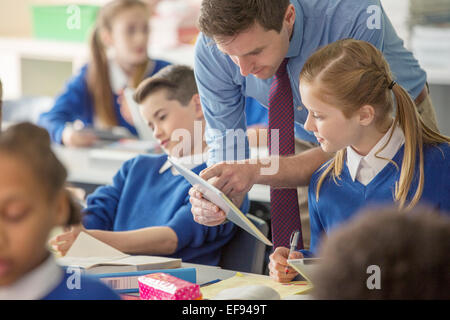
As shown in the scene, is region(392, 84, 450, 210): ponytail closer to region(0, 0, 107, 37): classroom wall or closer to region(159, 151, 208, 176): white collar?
region(159, 151, 208, 176): white collar

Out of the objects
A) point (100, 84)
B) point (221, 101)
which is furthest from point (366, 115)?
point (100, 84)

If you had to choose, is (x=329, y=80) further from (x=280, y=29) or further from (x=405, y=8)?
(x=405, y=8)

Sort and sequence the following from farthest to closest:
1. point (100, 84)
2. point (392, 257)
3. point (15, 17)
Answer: point (15, 17) < point (100, 84) < point (392, 257)

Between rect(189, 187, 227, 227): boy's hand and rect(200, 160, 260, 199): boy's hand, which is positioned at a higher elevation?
rect(200, 160, 260, 199): boy's hand

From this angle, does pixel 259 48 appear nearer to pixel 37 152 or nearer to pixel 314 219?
pixel 314 219

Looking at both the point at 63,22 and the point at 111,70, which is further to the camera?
the point at 63,22

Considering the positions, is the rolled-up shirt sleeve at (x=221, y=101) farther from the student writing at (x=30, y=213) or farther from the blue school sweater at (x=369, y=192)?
the student writing at (x=30, y=213)

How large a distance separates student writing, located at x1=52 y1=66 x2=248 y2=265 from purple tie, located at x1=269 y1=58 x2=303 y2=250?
0.20 meters

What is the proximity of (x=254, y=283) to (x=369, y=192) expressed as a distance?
353 millimetres

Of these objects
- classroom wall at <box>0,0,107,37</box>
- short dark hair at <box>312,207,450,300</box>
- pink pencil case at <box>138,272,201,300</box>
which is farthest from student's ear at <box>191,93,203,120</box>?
classroom wall at <box>0,0,107,37</box>

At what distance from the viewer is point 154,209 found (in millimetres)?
2033

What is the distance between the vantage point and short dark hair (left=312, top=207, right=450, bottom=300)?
69 cm

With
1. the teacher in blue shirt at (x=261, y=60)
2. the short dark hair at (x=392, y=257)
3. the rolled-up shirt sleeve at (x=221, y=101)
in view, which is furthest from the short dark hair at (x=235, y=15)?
the short dark hair at (x=392, y=257)
